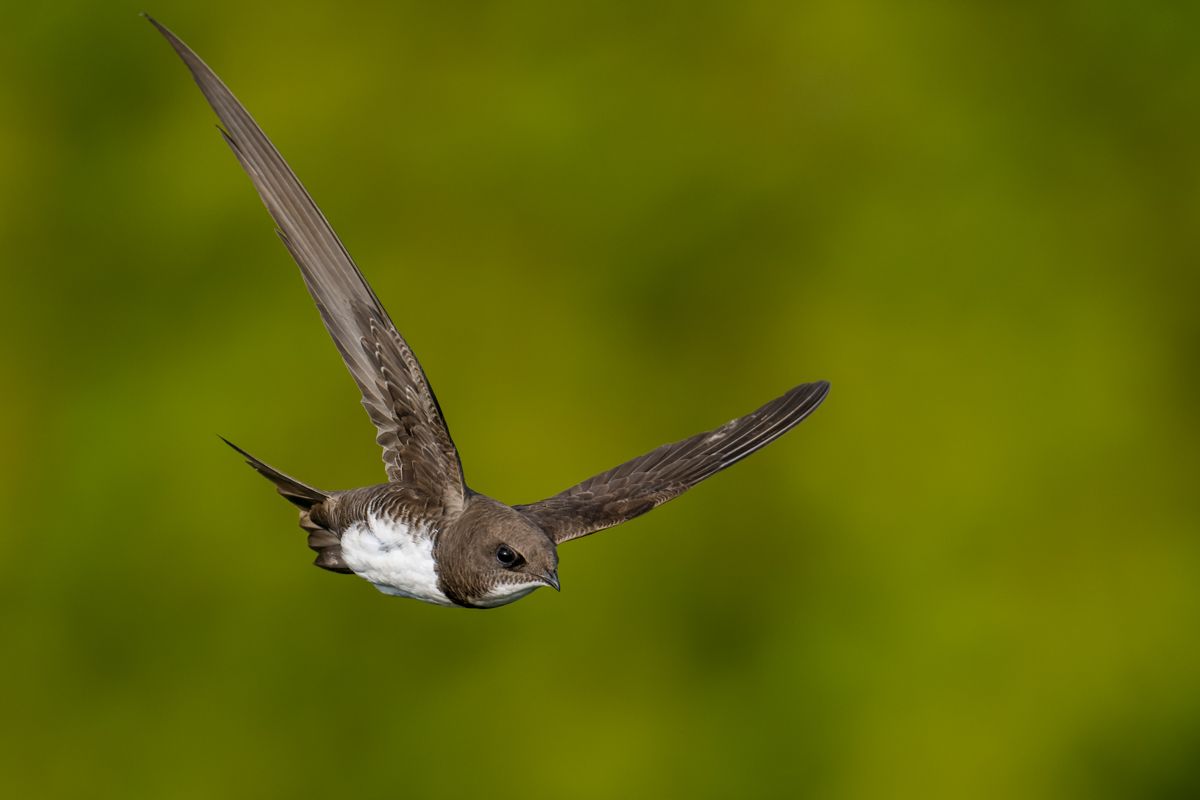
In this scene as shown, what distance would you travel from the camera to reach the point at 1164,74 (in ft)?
44.1

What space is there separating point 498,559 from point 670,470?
162 cm

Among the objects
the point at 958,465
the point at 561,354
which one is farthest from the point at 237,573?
the point at 958,465

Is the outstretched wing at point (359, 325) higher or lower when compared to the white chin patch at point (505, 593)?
higher

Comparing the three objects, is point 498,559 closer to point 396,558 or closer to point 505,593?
point 505,593

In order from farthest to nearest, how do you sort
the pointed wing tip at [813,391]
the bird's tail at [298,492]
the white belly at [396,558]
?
the pointed wing tip at [813,391], the bird's tail at [298,492], the white belly at [396,558]

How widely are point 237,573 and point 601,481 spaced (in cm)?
564

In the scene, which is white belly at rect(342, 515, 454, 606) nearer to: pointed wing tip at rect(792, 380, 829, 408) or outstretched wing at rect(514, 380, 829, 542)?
outstretched wing at rect(514, 380, 829, 542)

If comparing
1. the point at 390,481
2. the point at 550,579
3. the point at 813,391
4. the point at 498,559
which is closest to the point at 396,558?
the point at 390,481

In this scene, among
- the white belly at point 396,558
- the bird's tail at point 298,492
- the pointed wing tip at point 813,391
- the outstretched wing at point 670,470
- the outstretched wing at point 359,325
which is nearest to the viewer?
the outstretched wing at point 359,325

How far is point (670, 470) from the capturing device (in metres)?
5.27

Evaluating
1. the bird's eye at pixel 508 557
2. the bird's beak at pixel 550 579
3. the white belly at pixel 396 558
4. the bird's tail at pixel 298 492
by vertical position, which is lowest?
the bird's beak at pixel 550 579

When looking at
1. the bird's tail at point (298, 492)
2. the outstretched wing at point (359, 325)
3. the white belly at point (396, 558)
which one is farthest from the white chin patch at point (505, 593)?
the bird's tail at point (298, 492)

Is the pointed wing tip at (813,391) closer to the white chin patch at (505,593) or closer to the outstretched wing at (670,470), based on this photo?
the outstretched wing at (670,470)

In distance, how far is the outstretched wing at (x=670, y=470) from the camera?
15.8ft
